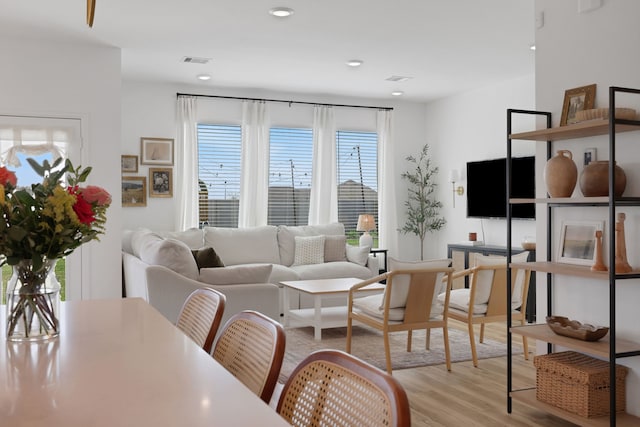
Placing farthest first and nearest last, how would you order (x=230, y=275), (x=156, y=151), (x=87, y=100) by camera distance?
(x=156, y=151)
(x=87, y=100)
(x=230, y=275)

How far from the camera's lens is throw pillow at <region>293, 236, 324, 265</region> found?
25.4 feet

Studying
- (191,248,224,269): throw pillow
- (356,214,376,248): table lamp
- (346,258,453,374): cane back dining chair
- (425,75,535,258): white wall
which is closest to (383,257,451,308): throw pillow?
(346,258,453,374): cane back dining chair

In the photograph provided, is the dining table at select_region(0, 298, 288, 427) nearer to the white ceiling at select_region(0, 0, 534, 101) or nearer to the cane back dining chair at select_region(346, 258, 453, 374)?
the cane back dining chair at select_region(346, 258, 453, 374)

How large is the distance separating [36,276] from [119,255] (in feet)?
14.2

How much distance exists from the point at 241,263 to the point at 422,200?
285 cm

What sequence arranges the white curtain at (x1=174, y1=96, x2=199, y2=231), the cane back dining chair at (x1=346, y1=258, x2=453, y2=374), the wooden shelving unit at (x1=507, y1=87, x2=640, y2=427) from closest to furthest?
the wooden shelving unit at (x1=507, y1=87, x2=640, y2=427) < the cane back dining chair at (x1=346, y1=258, x2=453, y2=374) < the white curtain at (x1=174, y1=96, x2=199, y2=231)

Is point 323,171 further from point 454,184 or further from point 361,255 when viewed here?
point 454,184

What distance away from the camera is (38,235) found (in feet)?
5.76

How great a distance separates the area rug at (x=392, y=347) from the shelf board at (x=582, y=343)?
4.61 feet

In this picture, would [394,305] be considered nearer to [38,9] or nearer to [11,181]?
[11,181]

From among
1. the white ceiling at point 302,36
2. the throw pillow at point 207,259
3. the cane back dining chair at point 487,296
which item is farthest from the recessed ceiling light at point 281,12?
the cane back dining chair at point 487,296

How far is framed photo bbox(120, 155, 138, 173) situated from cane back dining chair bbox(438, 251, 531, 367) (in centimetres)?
429

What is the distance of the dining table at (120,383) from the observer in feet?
3.76

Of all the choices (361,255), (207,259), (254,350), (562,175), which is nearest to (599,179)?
(562,175)
